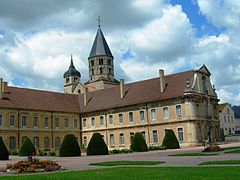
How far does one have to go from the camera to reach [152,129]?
4550 centimetres

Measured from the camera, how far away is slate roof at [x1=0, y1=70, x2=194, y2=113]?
4525 centimetres

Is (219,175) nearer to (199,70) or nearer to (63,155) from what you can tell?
(63,155)

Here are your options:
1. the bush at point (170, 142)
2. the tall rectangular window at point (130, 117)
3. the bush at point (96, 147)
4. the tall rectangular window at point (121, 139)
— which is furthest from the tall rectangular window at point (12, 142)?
the bush at point (170, 142)

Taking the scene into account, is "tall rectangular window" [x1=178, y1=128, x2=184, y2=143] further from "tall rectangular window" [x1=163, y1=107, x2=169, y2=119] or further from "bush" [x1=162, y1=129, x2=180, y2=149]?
"bush" [x1=162, y1=129, x2=180, y2=149]

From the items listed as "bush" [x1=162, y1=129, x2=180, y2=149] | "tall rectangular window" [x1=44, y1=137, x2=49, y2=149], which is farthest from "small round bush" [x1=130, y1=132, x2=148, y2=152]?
"tall rectangular window" [x1=44, y1=137, x2=49, y2=149]

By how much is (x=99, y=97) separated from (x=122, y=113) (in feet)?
21.6

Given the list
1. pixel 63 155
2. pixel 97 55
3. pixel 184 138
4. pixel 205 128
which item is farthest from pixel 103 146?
pixel 97 55

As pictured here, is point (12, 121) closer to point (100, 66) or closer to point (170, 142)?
point (170, 142)

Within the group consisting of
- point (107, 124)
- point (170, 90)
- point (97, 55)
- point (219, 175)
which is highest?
point (97, 55)

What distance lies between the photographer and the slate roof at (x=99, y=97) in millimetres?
45250

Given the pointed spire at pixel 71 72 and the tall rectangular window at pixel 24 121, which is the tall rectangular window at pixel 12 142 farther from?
the pointed spire at pixel 71 72

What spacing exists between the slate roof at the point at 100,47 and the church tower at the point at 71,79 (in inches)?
470

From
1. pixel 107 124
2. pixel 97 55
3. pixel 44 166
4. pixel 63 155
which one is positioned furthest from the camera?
pixel 97 55

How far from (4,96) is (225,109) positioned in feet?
171
